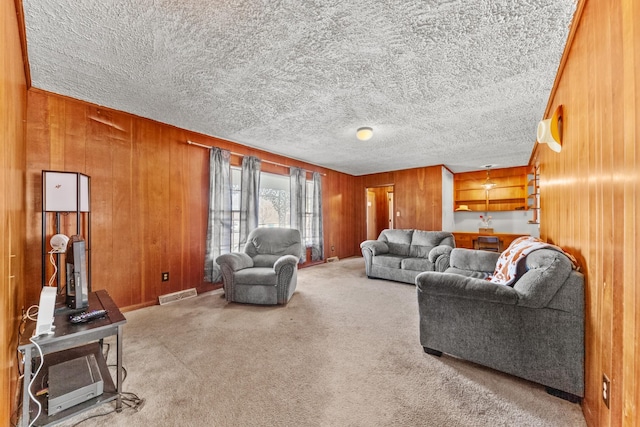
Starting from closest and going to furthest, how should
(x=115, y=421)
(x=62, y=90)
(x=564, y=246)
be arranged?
(x=115, y=421)
(x=564, y=246)
(x=62, y=90)

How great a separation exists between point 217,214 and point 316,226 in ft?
7.98

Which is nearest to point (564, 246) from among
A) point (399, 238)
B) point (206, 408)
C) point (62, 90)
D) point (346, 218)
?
point (206, 408)

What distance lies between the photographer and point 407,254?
4.93 meters

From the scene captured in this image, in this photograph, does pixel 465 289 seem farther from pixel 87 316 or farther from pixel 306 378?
pixel 87 316

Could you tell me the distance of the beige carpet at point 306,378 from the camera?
1428 millimetres

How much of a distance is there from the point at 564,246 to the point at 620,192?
4.00 ft

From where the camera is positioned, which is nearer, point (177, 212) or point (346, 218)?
point (177, 212)

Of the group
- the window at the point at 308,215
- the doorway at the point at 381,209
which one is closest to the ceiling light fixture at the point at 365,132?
the window at the point at 308,215

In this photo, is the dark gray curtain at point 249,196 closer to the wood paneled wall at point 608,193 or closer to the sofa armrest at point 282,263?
the sofa armrest at point 282,263

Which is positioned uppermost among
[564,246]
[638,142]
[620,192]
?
[638,142]

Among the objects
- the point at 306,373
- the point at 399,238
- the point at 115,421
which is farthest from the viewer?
the point at 399,238

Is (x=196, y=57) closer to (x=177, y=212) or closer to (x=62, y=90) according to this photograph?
(x=62, y=90)

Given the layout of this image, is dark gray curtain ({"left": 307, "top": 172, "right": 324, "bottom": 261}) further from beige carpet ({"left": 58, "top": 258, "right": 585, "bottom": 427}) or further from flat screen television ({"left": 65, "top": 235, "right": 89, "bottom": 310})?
flat screen television ({"left": 65, "top": 235, "right": 89, "bottom": 310})

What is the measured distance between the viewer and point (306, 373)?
1822 millimetres
